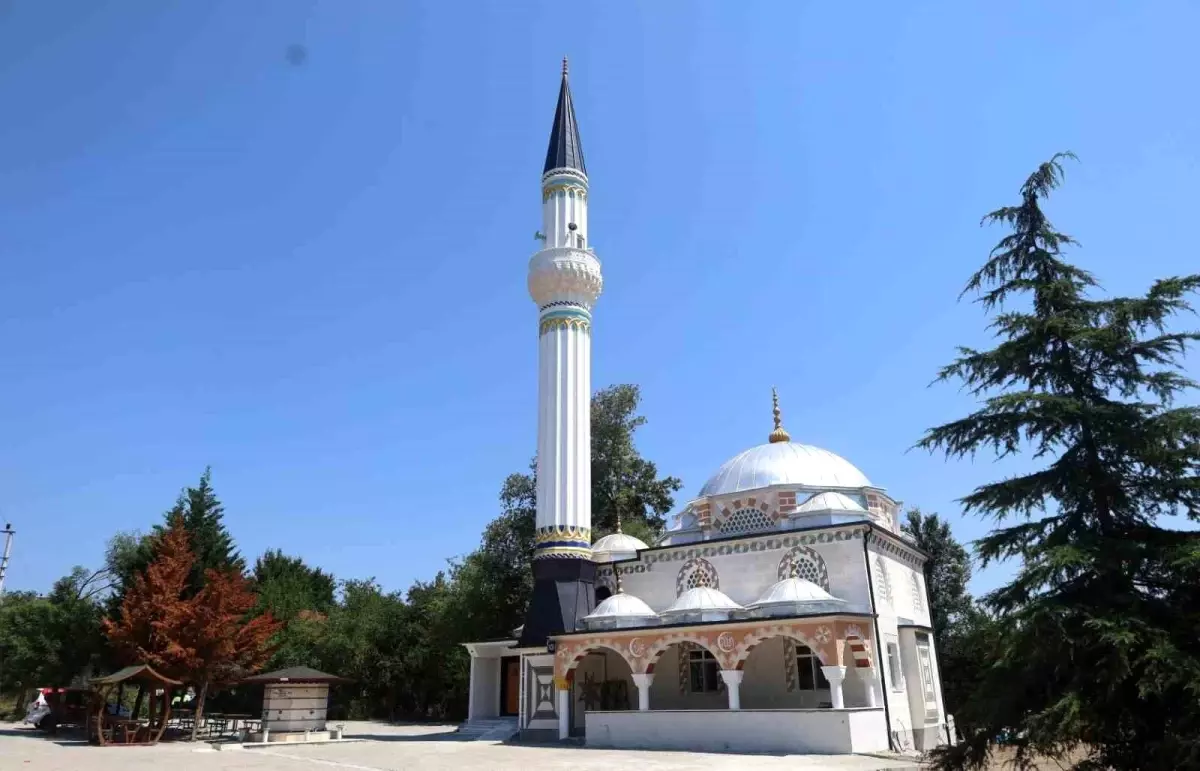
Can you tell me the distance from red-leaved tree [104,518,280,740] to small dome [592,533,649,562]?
848 cm

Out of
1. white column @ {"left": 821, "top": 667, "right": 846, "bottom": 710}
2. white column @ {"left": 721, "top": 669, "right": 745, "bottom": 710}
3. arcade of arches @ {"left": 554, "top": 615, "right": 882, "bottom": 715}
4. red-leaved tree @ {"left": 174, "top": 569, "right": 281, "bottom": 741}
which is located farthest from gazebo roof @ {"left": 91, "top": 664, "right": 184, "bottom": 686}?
white column @ {"left": 821, "top": 667, "right": 846, "bottom": 710}

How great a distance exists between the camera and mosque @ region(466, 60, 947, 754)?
16094mm

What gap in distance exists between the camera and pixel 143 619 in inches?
760

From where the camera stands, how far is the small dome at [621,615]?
18.2 metres

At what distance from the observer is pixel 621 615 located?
1825 centimetres

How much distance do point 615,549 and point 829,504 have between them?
19.0 feet

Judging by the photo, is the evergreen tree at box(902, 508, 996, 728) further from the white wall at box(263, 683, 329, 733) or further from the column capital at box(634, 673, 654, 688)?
the white wall at box(263, 683, 329, 733)

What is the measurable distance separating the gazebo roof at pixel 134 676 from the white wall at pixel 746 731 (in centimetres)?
940

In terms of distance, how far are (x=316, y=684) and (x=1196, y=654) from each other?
1717cm

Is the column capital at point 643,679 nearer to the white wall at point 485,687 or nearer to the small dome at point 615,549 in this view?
the small dome at point 615,549

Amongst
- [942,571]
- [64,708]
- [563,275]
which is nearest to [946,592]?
[942,571]

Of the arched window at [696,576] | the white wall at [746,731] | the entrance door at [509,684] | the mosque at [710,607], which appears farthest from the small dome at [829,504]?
the entrance door at [509,684]

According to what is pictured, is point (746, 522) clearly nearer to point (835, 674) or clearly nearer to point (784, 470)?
point (784, 470)

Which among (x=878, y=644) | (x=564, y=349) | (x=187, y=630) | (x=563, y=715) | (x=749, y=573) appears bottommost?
(x=563, y=715)
